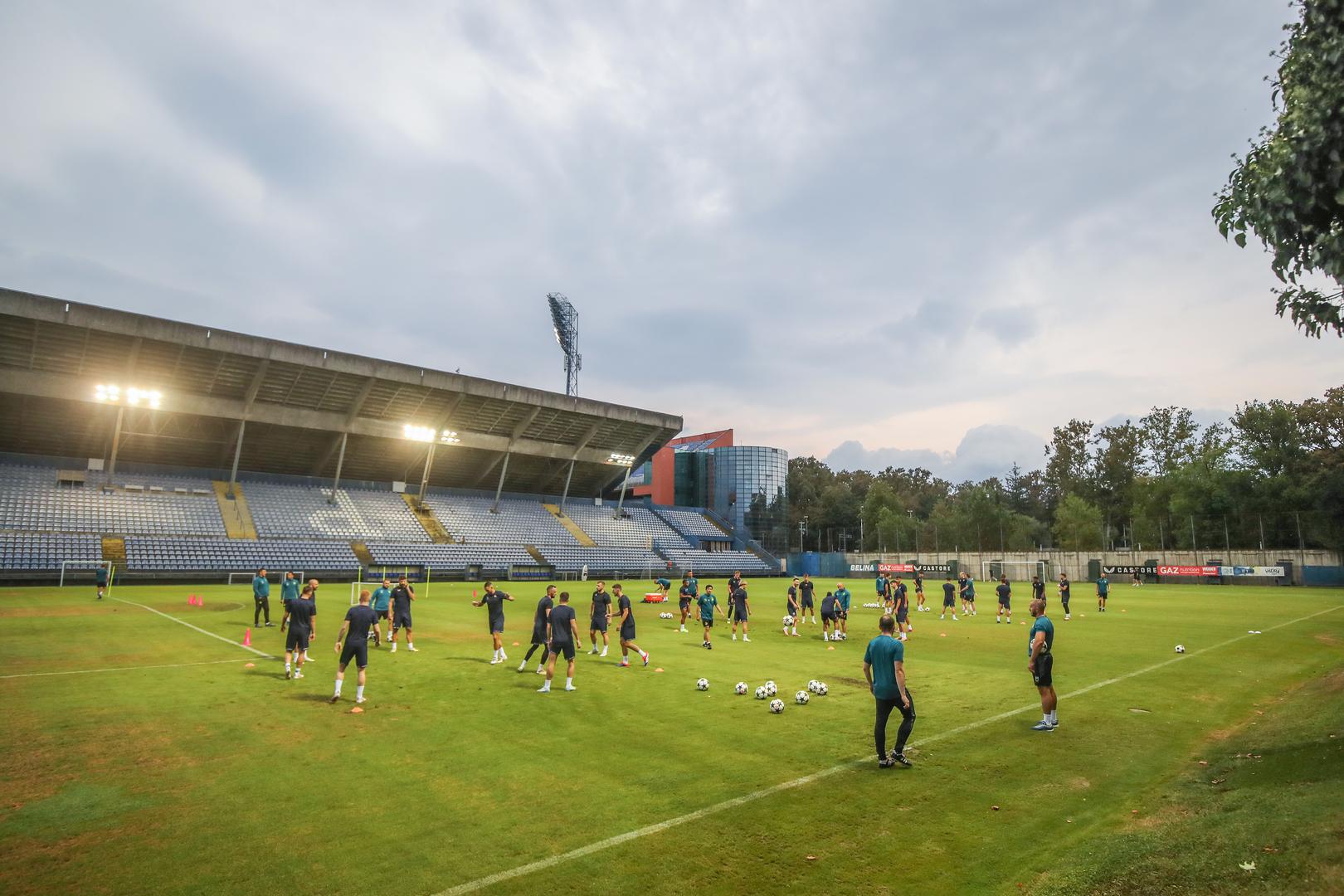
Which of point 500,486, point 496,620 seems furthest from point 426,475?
point 496,620

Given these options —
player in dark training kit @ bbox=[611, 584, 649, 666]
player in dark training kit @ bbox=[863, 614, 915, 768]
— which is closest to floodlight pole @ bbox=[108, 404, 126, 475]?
player in dark training kit @ bbox=[611, 584, 649, 666]

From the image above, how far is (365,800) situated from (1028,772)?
27.3 ft

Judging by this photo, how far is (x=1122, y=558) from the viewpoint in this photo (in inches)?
2699

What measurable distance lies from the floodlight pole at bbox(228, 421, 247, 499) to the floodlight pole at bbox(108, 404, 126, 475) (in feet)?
23.1

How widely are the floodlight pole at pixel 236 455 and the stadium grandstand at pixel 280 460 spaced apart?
267 millimetres

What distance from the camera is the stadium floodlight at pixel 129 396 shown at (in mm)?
47094

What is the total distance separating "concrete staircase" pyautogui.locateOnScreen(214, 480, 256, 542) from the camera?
1982 inches

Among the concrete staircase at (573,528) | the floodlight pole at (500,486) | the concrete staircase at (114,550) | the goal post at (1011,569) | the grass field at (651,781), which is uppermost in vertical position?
the floodlight pole at (500,486)

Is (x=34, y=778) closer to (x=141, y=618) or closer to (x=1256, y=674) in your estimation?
(x=141, y=618)

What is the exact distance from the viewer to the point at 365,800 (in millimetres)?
8117

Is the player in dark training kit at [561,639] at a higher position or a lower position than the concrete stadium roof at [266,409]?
lower

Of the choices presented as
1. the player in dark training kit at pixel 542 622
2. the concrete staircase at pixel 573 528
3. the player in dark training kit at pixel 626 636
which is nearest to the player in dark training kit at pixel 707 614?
the player in dark training kit at pixel 626 636

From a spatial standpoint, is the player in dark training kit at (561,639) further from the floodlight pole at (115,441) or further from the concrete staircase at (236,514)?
the floodlight pole at (115,441)

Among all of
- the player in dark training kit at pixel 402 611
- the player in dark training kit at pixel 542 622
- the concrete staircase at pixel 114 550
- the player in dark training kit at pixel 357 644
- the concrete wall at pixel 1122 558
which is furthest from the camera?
the concrete wall at pixel 1122 558
